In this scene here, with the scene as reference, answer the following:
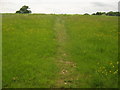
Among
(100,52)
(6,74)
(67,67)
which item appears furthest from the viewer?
(100,52)

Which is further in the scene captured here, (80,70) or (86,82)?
(80,70)

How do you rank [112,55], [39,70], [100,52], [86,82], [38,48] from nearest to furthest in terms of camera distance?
[86,82]
[39,70]
[112,55]
[100,52]
[38,48]

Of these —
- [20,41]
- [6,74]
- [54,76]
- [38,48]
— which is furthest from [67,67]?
[20,41]

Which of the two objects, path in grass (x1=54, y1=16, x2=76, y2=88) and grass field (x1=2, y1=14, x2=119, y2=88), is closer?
grass field (x1=2, y1=14, x2=119, y2=88)

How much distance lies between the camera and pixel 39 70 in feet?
33.6

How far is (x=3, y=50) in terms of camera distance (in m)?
14.2

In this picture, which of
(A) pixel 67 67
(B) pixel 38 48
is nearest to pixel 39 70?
(A) pixel 67 67

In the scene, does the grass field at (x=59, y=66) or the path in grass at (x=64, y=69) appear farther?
the path in grass at (x=64, y=69)

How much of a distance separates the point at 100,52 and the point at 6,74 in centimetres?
744

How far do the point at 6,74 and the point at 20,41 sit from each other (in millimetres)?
8337

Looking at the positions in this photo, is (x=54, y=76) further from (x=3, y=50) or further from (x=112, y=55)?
(x=3, y=50)

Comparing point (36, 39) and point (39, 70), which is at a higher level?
point (36, 39)

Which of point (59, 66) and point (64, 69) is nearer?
point (64, 69)

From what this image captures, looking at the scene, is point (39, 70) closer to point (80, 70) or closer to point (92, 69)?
point (80, 70)
